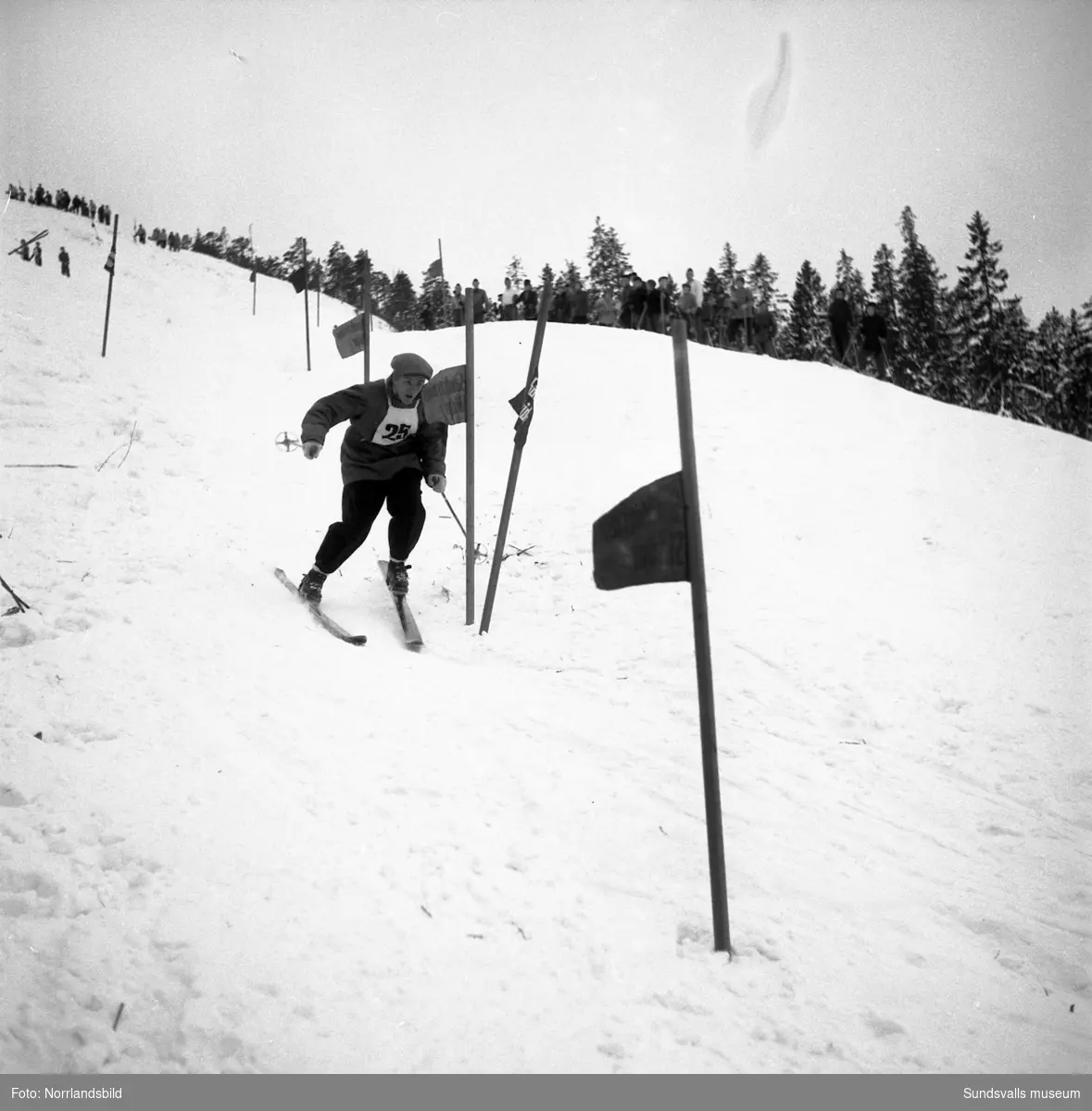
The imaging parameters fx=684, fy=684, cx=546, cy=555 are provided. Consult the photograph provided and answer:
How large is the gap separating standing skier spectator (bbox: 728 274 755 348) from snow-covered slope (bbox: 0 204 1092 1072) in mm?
10443

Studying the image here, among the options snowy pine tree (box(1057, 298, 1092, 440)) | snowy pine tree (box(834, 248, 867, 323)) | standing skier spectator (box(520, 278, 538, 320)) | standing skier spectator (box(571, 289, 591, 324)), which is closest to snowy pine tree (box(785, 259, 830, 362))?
snowy pine tree (box(834, 248, 867, 323))

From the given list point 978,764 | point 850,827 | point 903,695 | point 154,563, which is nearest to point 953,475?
point 903,695

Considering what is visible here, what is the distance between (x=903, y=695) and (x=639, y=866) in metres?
3.04

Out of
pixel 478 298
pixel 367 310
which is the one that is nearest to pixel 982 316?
pixel 478 298

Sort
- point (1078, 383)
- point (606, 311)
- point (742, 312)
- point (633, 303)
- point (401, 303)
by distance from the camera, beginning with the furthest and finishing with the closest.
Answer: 1. point (401, 303)
2. point (1078, 383)
3. point (606, 311)
4. point (633, 303)
5. point (742, 312)

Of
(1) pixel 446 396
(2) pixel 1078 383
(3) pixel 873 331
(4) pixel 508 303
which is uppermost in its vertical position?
(2) pixel 1078 383

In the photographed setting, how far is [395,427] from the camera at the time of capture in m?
5.54

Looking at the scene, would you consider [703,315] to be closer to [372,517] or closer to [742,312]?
[742,312]

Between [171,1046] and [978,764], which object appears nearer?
[171,1046]

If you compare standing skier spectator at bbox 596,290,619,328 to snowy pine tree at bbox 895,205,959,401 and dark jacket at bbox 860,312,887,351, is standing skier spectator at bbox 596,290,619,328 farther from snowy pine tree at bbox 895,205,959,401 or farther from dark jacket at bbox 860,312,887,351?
snowy pine tree at bbox 895,205,959,401

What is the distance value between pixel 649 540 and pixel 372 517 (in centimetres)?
359

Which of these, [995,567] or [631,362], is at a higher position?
[631,362]

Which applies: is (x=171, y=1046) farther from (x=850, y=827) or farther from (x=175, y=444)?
(x=175, y=444)

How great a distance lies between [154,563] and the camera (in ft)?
18.6
